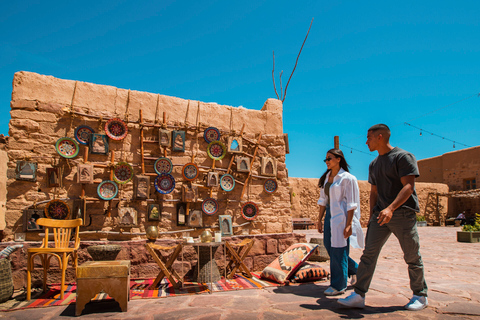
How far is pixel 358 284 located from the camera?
3182 mm

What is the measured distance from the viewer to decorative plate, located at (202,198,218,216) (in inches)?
235

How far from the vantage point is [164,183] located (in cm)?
571

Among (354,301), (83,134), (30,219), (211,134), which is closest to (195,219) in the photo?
(211,134)

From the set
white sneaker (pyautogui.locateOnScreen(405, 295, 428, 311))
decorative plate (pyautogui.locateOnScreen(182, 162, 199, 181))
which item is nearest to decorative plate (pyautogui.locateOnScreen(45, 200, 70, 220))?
decorative plate (pyautogui.locateOnScreen(182, 162, 199, 181))

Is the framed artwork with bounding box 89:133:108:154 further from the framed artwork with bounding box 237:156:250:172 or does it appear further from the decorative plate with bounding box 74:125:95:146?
the framed artwork with bounding box 237:156:250:172

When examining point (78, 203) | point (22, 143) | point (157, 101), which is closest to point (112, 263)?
point (78, 203)

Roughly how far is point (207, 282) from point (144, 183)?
72.9 inches

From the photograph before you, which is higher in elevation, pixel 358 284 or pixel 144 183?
pixel 144 183

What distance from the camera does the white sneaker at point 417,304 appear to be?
10.2 feet

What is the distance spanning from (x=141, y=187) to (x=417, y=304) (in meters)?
4.02

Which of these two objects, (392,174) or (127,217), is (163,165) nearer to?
(127,217)

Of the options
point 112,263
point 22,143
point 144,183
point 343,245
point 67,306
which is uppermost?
point 22,143

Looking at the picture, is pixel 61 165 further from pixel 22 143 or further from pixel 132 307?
pixel 132 307

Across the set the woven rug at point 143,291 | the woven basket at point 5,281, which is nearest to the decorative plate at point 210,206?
the woven rug at point 143,291
